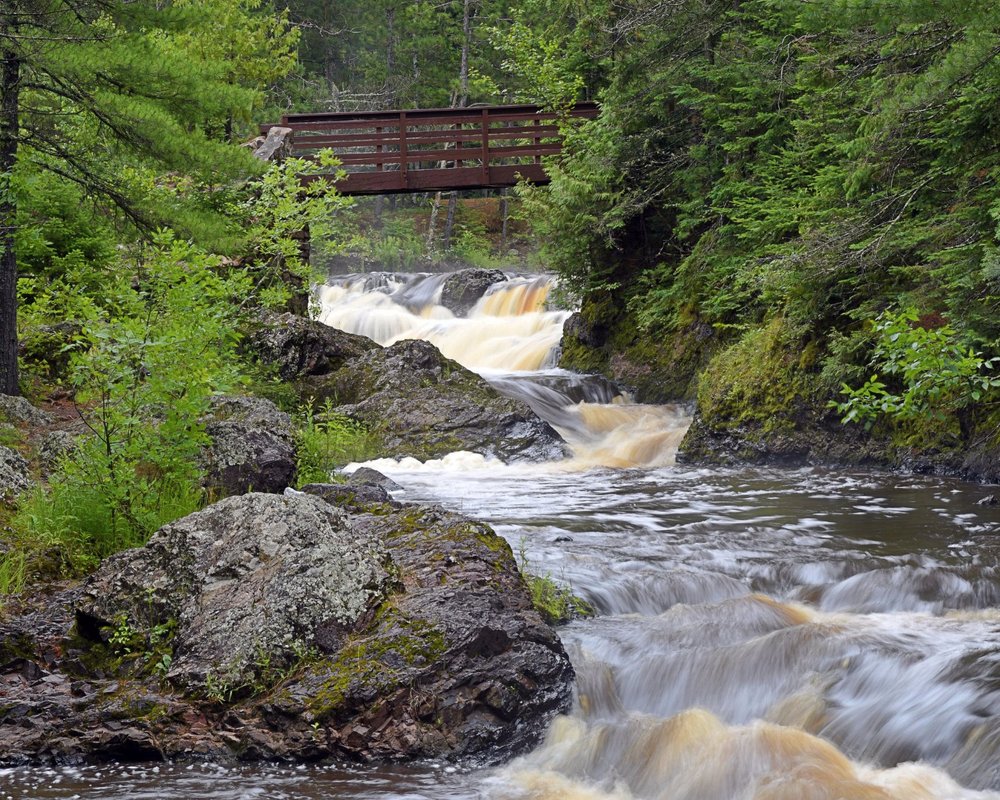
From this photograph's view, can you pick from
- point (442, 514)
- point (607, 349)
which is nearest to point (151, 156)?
point (442, 514)

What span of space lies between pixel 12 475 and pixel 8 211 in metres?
4.19

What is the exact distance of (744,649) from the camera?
21.1 ft

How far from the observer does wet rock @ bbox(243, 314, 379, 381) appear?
48.5ft

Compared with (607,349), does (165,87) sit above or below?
above

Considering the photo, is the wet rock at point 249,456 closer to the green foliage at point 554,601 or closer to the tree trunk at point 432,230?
the green foliage at point 554,601

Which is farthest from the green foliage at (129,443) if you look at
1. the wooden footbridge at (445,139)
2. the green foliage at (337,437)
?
the wooden footbridge at (445,139)

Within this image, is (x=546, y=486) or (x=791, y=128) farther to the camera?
(x=791, y=128)

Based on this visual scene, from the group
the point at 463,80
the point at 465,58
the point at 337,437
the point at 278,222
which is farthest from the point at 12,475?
the point at 465,58

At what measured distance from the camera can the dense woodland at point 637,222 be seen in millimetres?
7078

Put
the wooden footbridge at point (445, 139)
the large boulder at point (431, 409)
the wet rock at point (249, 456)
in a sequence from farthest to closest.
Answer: the wooden footbridge at point (445, 139)
the large boulder at point (431, 409)
the wet rock at point (249, 456)

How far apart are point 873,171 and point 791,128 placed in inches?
181

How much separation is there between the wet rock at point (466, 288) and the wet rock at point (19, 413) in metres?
16.9

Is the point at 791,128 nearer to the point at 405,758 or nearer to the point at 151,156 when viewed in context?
the point at 151,156

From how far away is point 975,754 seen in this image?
200 inches
